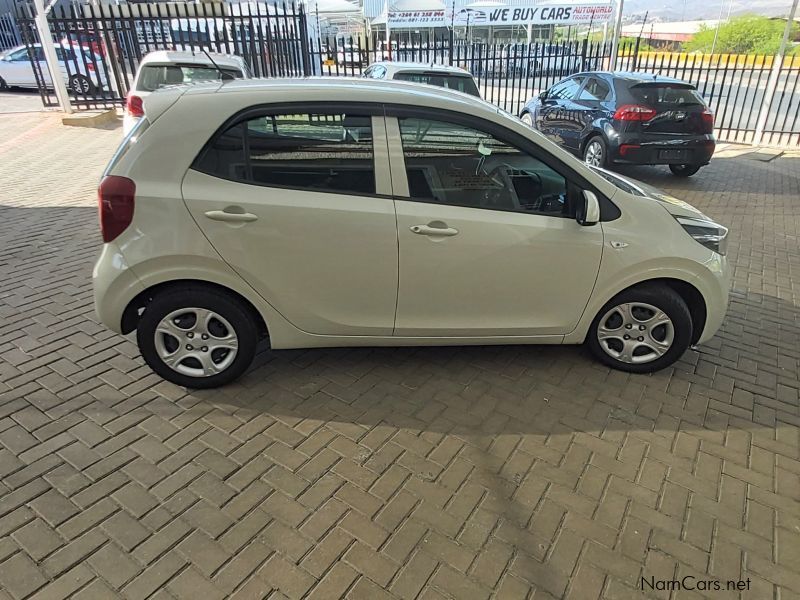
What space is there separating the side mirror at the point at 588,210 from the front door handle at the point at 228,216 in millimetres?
1830

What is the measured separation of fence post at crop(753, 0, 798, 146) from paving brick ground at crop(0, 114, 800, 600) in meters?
9.37

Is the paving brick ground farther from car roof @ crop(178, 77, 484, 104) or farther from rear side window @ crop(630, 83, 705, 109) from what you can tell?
rear side window @ crop(630, 83, 705, 109)

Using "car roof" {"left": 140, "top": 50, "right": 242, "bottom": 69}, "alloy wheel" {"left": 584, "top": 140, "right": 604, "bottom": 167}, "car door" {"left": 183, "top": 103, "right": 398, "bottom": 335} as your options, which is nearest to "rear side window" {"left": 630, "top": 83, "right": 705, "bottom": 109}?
"alloy wheel" {"left": 584, "top": 140, "right": 604, "bottom": 167}

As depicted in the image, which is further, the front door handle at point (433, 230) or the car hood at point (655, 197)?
the car hood at point (655, 197)

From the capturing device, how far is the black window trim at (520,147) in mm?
2973

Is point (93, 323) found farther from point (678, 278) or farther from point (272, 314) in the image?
point (678, 278)

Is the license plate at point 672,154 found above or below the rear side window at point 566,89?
below

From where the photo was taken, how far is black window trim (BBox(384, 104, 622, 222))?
2.97 metres

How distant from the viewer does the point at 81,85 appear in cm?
1373

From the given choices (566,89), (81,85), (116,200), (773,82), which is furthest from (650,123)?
(81,85)

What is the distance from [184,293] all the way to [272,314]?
50 cm

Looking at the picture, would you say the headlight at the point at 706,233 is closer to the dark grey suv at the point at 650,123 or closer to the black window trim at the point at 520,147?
the black window trim at the point at 520,147

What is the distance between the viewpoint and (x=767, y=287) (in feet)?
16.1

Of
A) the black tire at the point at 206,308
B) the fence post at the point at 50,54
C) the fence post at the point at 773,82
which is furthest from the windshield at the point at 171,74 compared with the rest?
the fence post at the point at 773,82
